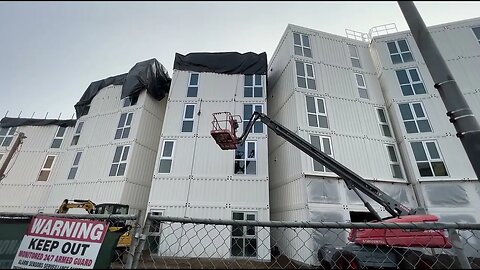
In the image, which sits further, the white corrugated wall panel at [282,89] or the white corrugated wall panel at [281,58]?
the white corrugated wall panel at [281,58]

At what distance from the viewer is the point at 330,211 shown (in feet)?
39.6

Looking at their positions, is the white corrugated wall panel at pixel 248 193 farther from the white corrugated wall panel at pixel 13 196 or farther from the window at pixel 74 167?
Result: the white corrugated wall panel at pixel 13 196

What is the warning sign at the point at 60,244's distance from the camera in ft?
6.20

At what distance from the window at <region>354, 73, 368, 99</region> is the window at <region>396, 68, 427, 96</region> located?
7.89 feet

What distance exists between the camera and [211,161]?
14.1 metres

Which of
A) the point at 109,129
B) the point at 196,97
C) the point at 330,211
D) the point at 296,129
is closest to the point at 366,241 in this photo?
the point at 330,211

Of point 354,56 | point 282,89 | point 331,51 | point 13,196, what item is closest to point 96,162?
point 13,196

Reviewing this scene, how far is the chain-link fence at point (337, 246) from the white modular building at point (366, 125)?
1.91 metres

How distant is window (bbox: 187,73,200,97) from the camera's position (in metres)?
16.5

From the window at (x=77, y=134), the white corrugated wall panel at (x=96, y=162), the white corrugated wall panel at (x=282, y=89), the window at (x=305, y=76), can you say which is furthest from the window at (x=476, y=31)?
the window at (x=77, y=134)

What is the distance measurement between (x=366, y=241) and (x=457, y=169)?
9814 millimetres

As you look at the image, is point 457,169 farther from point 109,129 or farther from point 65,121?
point 65,121

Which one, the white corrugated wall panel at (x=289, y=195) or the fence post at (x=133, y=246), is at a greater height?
the white corrugated wall panel at (x=289, y=195)

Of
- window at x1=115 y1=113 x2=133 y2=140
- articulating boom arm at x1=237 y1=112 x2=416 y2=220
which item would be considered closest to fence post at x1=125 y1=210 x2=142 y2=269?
articulating boom arm at x1=237 y1=112 x2=416 y2=220
